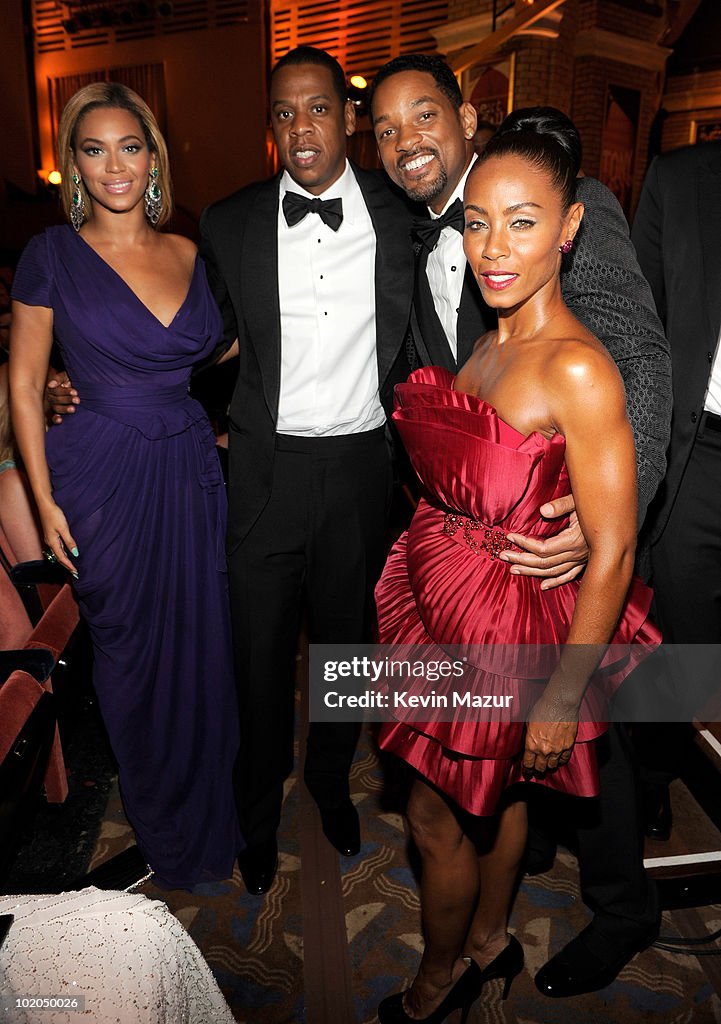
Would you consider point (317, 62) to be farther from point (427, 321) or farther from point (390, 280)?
point (427, 321)

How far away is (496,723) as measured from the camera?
1374 mm

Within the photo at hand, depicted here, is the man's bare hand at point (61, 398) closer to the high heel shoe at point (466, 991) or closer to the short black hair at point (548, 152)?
the short black hair at point (548, 152)

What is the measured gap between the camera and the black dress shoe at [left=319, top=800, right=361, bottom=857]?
2.25m

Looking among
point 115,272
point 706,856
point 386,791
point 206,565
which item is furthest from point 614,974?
point 115,272

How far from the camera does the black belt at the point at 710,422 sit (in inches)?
74.8

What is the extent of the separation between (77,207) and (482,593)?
1.45 m

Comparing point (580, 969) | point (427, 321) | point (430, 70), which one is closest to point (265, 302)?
point (427, 321)

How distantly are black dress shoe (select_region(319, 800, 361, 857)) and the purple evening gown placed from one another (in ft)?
0.87

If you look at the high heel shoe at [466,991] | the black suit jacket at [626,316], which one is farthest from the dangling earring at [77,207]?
the high heel shoe at [466,991]

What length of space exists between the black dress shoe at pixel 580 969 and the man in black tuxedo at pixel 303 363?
2.60 feet

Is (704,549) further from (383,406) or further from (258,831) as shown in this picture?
(258,831)

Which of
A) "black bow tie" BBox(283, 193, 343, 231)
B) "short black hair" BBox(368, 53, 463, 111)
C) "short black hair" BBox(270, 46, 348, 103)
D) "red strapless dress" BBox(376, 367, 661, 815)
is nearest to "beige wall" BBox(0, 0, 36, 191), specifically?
"short black hair" BBox(270, 46, 348, 103)

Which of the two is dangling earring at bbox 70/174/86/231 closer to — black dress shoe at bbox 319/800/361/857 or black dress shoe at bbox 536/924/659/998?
black dress shoe at bbox 319/800/361/857

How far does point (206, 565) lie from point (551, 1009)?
1.38 meters
